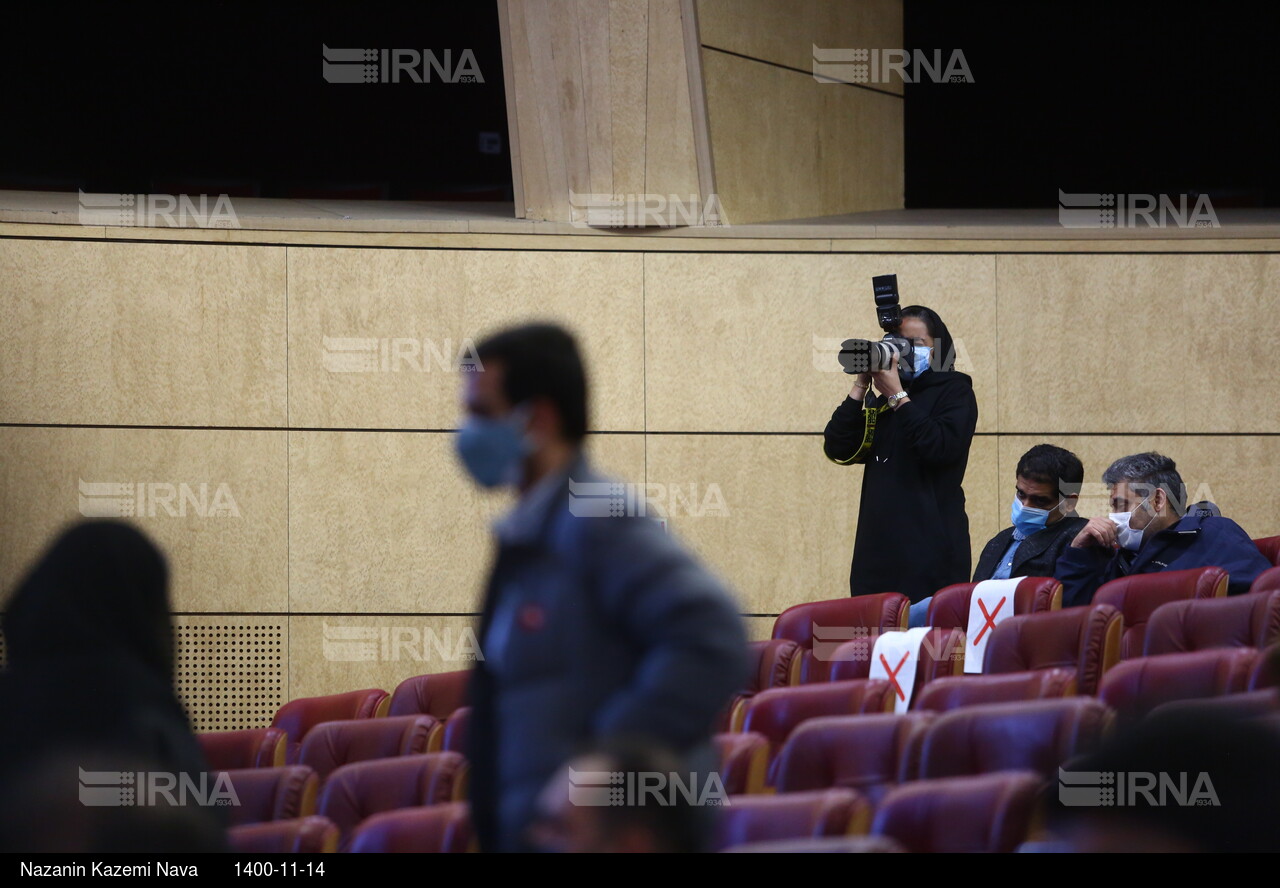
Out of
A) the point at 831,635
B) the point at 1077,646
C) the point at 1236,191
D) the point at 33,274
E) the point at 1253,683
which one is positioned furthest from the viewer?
A: the point at 1236,191

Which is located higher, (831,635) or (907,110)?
(907,110)

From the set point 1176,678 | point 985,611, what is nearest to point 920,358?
point 985,611

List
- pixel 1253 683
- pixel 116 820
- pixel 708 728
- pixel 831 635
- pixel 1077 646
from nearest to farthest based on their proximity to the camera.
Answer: pixel 708 728
pixel 116 820
pixel 1253 683
pixel 1077 646
pixel 831 635

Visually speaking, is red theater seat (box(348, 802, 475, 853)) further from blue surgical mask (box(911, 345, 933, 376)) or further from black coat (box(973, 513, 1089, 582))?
blue surgical mask (box(911, 345, 933, 376))

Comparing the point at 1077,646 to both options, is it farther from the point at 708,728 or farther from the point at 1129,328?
the point at 1129,328

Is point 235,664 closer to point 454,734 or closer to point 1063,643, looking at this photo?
point 454,734

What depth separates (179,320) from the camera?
525 centimetres

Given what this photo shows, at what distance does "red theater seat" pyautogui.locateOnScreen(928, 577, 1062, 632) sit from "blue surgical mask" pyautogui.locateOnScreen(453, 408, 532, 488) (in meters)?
1.83

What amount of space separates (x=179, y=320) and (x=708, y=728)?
168 inches

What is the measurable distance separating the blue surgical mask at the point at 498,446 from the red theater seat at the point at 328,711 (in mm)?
2222

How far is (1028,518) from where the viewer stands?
374cm

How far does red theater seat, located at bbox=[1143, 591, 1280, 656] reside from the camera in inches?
102

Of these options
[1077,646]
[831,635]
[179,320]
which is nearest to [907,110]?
[179,320]

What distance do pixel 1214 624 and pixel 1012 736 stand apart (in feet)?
2.78
